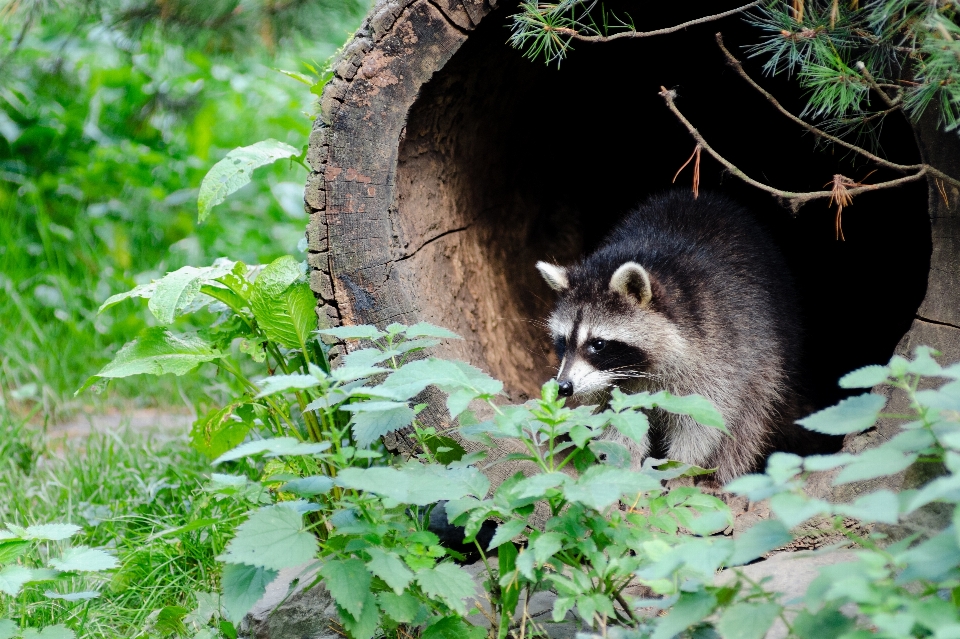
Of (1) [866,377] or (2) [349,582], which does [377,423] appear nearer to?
(2) [349,582]

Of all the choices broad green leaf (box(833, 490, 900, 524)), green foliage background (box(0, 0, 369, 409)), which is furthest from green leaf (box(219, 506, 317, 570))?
green foliage background (box(0, 0, 369, 409))

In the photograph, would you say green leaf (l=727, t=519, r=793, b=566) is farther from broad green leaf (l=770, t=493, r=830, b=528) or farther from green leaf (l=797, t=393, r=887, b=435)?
green leaf (l=797, t=393, r=887, b=435)

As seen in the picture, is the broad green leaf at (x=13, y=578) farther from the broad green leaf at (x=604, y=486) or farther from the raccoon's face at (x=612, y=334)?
the raccoon's face at (x=612, y=334)

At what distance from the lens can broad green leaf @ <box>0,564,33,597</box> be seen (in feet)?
6.86

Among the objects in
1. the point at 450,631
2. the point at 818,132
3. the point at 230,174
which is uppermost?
the point at 818,132

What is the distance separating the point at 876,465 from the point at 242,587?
132 cm

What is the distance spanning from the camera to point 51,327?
14.9 feet

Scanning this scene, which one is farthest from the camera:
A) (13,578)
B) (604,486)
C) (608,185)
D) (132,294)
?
(608,185)

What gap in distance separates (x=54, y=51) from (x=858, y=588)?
5.49m

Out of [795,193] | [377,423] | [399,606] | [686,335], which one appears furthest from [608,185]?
[399,606]

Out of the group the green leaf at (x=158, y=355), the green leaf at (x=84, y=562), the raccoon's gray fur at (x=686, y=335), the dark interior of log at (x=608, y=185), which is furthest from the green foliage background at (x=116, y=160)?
the green leaf at (x=84, y=562)

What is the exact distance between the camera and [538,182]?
Answer: 421 centimetres

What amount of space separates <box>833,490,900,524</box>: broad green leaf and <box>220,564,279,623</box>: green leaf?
1.21 meters

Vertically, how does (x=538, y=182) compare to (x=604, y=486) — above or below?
above
